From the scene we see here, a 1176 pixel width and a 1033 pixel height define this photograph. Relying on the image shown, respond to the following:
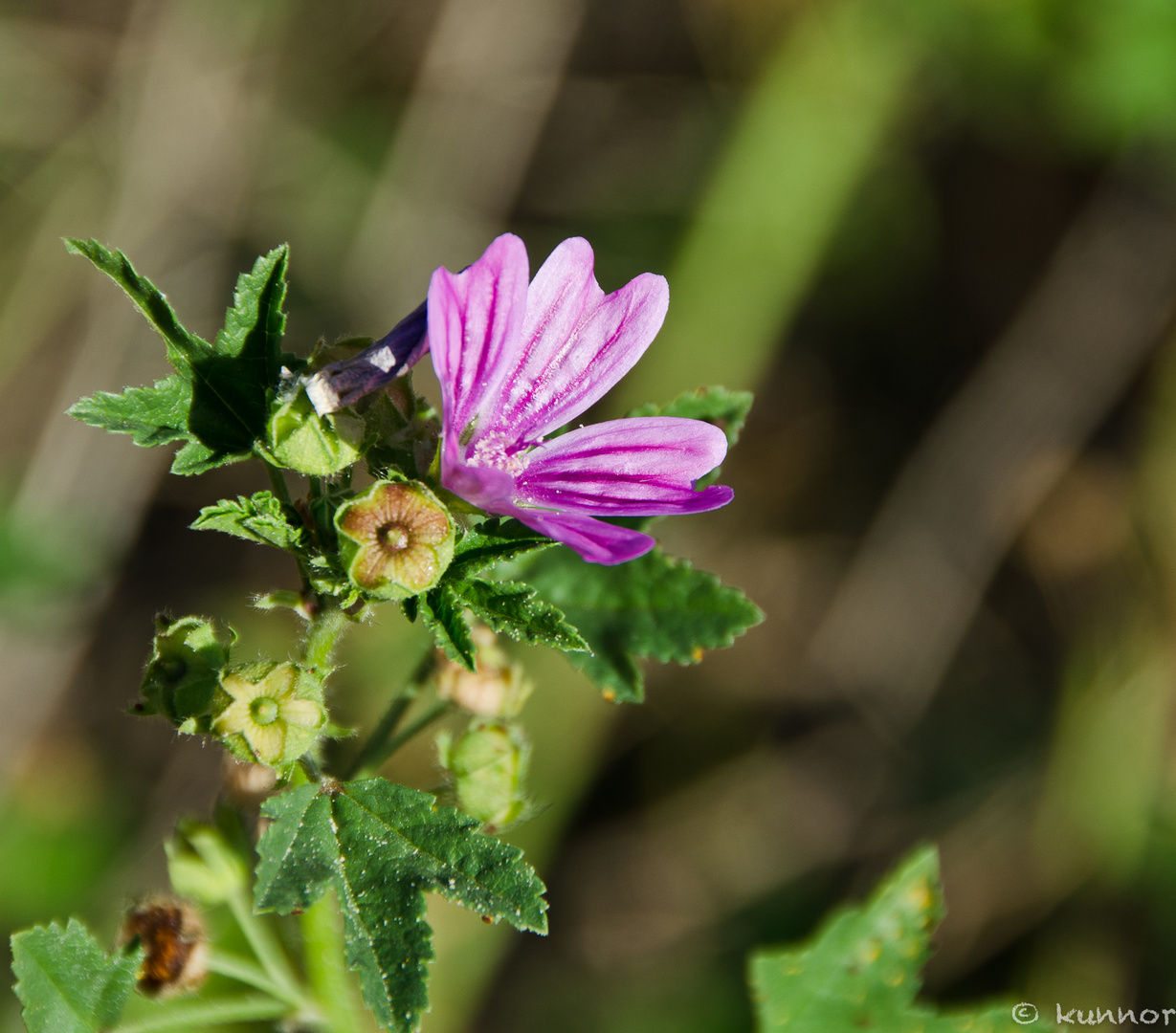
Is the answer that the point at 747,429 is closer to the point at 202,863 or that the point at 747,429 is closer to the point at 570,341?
the point at 570,341

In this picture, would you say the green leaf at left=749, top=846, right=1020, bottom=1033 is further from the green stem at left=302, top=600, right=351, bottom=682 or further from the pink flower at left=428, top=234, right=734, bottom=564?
the green stem at left=302, top=600, right=351, bottom=682

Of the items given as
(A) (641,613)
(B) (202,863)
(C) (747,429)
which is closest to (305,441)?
(A) (641,613)

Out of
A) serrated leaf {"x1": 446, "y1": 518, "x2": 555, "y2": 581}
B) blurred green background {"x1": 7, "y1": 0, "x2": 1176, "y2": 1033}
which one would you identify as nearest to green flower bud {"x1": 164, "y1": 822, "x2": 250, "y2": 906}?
serrated leaf {"x1": 446, "y1": 518, "x2": 555, "y2": 581}

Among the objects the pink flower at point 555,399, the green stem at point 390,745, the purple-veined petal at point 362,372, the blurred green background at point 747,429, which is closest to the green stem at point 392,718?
the green stem at point 390,745

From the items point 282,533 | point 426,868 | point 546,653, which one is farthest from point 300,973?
point 546,653

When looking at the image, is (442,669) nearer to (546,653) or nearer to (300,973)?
(300,973)

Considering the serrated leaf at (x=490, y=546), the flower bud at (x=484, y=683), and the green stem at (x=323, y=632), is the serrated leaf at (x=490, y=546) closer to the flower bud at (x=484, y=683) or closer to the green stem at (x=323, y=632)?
the green stem at (x=323, y=632)
